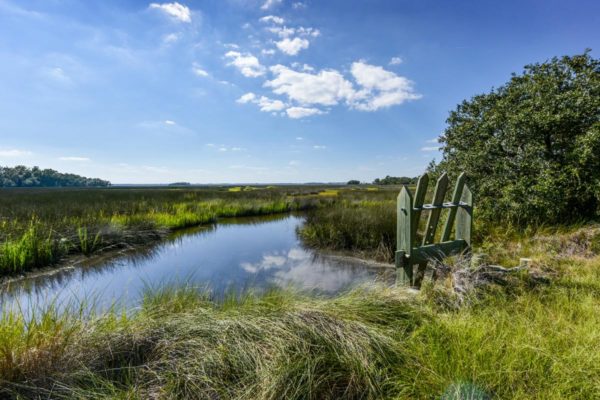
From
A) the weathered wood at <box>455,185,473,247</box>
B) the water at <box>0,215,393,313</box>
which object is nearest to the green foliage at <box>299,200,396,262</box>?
the water at <box>0,215,393,313</box>

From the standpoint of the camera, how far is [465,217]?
14.6 ft

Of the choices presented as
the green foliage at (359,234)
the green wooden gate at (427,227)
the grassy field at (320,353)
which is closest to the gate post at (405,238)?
the green wooden gate at (427,227)

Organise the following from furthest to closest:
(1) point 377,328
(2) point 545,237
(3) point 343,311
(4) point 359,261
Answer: (4) point 359,261 < (2) point 545,237 < (3) point 343,311 < (1) point 377,328

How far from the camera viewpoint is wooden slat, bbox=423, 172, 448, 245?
405 cm

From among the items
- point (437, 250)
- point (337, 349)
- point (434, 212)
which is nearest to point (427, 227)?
point (434, 212)

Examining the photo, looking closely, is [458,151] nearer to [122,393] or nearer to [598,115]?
[598,115]

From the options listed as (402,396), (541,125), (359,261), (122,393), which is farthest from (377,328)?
(541,125)

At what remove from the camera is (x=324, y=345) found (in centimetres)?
236

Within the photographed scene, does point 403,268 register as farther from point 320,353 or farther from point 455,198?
point 320,353

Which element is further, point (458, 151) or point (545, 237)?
point (458, 151)

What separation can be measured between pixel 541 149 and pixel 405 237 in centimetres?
506

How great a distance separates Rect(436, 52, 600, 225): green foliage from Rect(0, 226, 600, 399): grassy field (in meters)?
3.99

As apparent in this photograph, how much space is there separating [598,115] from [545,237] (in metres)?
3.05

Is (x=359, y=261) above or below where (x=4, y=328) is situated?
below
